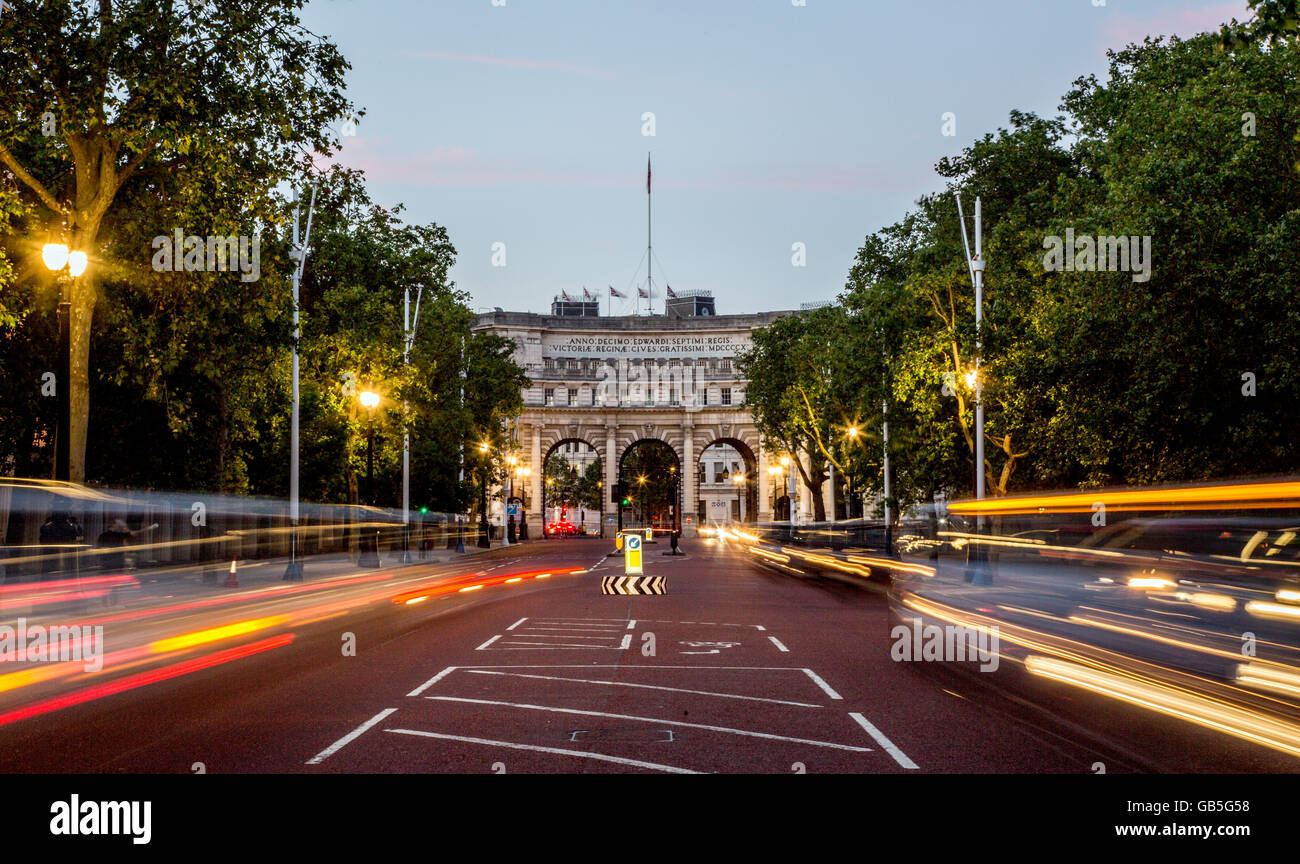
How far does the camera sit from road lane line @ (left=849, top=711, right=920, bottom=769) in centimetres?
872

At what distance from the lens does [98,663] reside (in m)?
13.4

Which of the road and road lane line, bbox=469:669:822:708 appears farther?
road lane line, bbox=469:669:822:708

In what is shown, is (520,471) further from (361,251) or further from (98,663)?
(98,663)

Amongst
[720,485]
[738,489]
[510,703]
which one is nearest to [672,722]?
[510,703]

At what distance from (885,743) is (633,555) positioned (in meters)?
26.0

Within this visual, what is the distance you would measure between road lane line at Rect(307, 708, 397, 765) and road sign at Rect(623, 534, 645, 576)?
23.6 meters

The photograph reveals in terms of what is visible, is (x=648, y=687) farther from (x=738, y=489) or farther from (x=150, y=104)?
(x=738, y=489)

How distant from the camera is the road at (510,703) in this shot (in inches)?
350

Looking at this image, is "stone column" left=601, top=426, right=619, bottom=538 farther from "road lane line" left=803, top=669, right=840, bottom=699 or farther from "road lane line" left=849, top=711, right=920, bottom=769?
"road lane line" left=849, top=711, right=920, bottom=769

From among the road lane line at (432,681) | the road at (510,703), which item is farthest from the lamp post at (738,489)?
the road lane line at (432,681)

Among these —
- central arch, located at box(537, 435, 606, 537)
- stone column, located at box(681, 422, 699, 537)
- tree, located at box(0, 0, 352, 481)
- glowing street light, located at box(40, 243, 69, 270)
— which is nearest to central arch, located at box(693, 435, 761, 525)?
→ central arch, located at box(537, 435, 606, 537)

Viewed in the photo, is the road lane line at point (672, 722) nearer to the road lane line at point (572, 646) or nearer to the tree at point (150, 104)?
the road lane line at point (572, 646)

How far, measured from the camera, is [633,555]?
3538cm
